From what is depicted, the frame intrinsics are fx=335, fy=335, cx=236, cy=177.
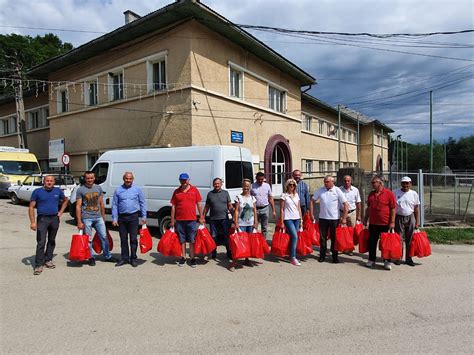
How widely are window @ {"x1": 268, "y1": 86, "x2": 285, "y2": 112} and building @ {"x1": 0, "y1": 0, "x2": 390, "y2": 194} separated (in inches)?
2.3

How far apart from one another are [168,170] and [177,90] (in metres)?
5.80

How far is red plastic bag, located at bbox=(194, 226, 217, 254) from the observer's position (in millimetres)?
5953

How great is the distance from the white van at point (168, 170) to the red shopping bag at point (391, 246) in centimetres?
353

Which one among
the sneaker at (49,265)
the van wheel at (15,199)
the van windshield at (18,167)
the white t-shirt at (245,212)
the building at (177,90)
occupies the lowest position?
the sneaker at (49,265)

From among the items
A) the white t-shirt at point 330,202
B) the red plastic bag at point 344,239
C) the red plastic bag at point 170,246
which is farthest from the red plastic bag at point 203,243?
the red plastic bag at point 344,239

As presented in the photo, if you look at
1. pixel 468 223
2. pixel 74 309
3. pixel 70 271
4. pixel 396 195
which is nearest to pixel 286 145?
pixel 468 223

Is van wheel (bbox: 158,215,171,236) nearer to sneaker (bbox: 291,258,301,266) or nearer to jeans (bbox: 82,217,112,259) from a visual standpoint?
jeans (bbox: 82,217,112,259)

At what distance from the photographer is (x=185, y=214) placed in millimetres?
5992

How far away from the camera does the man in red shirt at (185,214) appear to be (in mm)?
6004

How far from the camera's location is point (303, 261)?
6.35m

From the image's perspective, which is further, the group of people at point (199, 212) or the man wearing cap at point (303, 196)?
the man wearing cap at point (303, 196)

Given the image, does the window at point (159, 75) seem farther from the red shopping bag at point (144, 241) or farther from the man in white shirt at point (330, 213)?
the man in white shirt at point (330, 213)

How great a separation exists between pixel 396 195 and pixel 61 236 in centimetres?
786

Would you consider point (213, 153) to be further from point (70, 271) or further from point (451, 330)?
point (451, 330)
